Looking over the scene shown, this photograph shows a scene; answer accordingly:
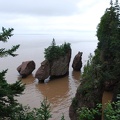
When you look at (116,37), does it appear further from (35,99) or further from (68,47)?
(68,47)

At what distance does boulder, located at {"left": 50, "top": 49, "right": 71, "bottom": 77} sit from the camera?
44344 mm

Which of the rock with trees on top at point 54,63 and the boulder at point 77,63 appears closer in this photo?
the rock with trees on top at point 54,63

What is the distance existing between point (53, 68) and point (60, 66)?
2036 millimetres

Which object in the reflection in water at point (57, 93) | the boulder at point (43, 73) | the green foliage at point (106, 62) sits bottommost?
the reflection in water at point (57, 93)

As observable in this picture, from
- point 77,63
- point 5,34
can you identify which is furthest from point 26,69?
point 5,34

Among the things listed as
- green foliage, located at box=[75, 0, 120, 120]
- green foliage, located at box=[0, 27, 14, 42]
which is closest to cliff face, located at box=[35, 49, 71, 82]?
green foliage, located at box=[75, 0, 120, 120]

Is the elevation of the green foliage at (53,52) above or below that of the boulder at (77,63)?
above

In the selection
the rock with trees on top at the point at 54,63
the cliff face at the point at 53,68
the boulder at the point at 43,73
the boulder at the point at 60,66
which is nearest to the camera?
the boulder at the point at 43,73

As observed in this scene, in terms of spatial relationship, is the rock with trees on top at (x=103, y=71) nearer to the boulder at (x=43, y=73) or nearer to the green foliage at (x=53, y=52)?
the green foliage at (x=53, y=52)

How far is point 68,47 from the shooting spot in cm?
4841

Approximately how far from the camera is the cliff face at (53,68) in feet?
139

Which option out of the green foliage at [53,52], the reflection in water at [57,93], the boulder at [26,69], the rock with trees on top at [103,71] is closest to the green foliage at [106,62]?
the rock with trees on top at [103,71]

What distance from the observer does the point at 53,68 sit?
44.5 metres

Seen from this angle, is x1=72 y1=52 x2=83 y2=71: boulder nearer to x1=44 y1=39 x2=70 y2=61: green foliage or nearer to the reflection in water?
x1=44 y1=39 x2=70 y2=61: green foliage
